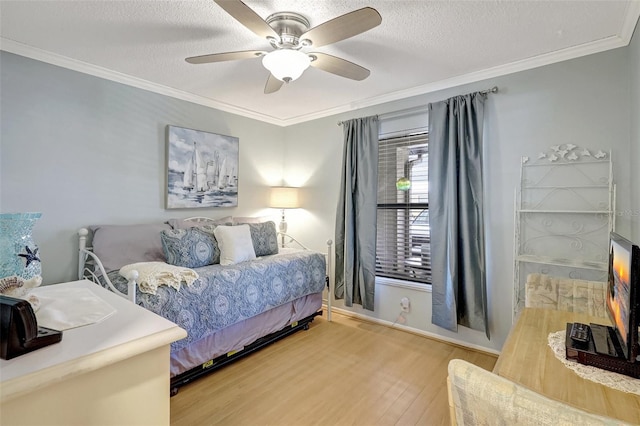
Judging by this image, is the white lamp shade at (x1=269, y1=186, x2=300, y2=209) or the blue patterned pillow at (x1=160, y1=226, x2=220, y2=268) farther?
the white lamp shade at (x1=269, y1=186, x2=300, y2=209)

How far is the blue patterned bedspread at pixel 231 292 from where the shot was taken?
78.7 inches

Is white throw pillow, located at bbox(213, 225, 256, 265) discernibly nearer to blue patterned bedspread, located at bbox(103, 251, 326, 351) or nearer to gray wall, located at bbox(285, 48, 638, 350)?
blue patterned bedspread, located at bbox(103, 251, 326, 351)

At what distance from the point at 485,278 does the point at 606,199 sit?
3.23 ft

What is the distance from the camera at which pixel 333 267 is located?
374 centimetres

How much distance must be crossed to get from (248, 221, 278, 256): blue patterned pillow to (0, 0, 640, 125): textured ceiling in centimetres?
140

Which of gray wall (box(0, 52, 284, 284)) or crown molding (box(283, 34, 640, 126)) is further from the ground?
crown molding (box(283, 34, 640, 126))

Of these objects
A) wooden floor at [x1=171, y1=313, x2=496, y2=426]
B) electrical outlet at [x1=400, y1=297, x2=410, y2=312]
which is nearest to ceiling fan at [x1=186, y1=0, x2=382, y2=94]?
wooden floor at [x1=171, y1=313, x2=496, y2=426]

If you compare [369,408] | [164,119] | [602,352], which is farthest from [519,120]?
[164,119]

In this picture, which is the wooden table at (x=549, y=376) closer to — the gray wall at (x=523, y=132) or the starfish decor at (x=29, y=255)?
the gray wall at (x=523, y=132)

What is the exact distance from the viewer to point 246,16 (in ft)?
5.01

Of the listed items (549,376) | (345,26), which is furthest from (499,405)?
(345,26)

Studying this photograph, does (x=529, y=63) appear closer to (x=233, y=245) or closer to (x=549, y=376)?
(x=549, y=376)

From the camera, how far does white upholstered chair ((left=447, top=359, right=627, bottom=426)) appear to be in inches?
22.2

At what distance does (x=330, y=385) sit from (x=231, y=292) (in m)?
0.98
